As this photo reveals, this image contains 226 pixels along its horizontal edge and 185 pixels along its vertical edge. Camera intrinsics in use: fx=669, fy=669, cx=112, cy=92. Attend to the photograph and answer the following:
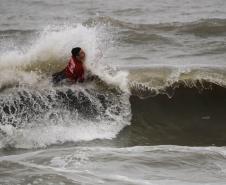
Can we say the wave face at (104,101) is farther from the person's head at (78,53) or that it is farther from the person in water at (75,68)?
the person's head at (78,53)

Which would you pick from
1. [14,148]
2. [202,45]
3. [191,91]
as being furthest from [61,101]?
[202,45]

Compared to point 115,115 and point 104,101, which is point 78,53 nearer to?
point 104,101

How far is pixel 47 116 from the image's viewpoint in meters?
11.8

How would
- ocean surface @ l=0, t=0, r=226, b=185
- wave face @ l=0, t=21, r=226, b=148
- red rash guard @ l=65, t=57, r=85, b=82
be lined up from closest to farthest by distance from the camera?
Result: ocean surface @ l=0, t=0, r=226, b=185
wave face @ l=0, t=21, r=226, b=148
red rash guard @ l=65, t=57, r=85, b=82

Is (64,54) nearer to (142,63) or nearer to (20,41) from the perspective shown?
(142,63)

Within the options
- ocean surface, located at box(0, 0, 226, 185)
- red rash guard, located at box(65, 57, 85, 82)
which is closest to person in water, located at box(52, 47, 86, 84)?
red rash guard, located at box(65, 57, 85, 82)

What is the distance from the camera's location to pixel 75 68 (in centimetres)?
1223

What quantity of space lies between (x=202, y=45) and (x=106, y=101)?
22.3 feet

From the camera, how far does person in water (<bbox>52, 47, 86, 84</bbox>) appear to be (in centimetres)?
1223

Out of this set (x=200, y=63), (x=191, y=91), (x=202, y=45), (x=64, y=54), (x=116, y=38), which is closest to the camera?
(x=191, y=91)

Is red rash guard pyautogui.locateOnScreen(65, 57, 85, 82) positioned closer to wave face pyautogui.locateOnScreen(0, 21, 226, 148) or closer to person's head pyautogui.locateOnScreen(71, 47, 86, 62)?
person's head pyautogui.locateOnScreen(71, 47, 86, 62)

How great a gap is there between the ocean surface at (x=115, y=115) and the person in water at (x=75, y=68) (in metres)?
0.14

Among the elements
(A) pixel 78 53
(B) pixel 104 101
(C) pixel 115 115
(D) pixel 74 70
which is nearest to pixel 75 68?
(D) pixel 74 70

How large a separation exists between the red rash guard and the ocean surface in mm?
168
